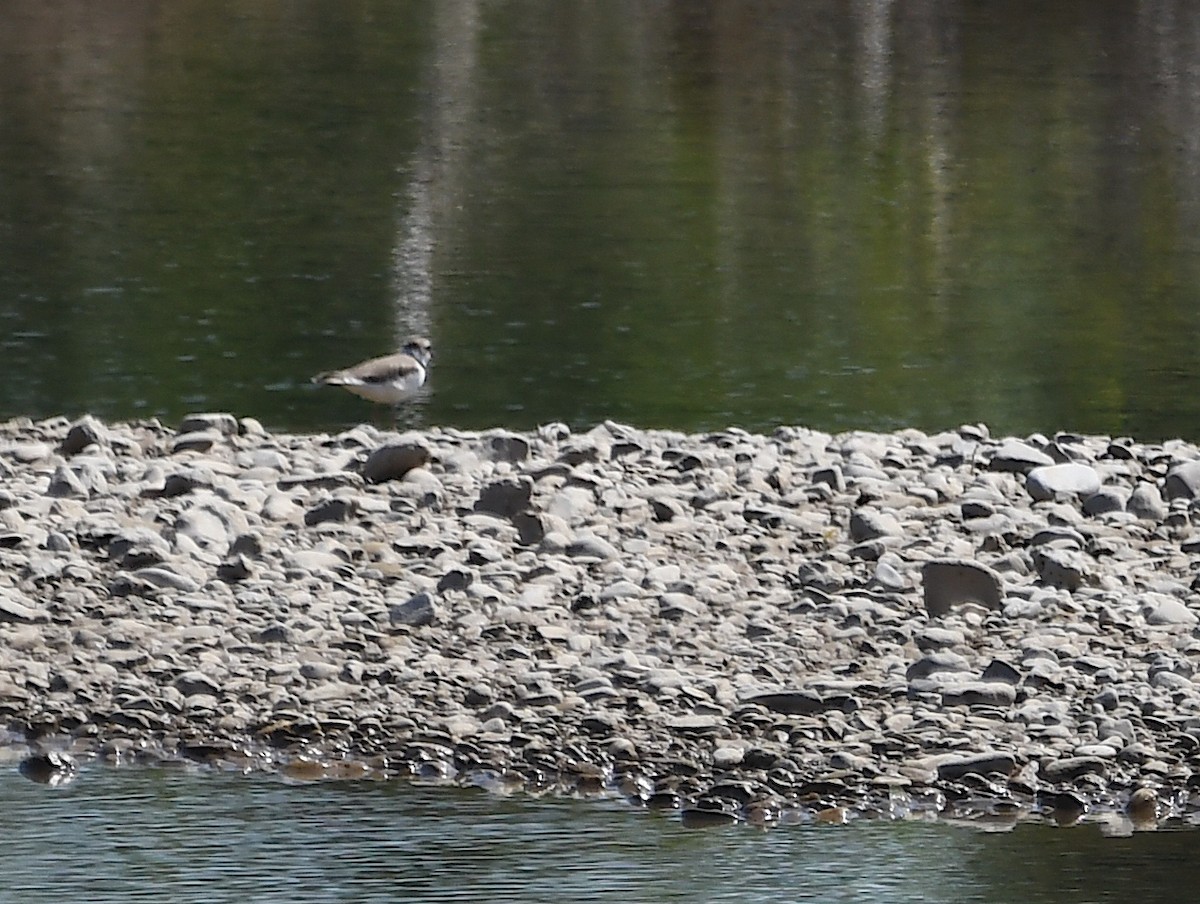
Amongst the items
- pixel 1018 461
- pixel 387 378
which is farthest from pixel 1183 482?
pixel 387 378

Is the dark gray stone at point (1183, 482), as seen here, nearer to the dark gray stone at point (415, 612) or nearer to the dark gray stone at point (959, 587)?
the dark gray stone at point (959, 587)

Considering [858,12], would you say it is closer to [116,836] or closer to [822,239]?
[822,239]

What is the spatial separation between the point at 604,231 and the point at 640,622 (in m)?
15.4

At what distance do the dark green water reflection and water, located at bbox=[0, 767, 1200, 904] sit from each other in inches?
316

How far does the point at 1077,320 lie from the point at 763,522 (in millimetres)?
10822

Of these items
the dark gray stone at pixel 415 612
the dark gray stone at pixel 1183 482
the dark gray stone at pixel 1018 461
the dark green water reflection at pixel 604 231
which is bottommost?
the dark green water reflection at pixel 604 231

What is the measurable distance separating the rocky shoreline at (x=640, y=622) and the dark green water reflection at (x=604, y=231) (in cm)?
454

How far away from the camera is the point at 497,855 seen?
925 cm

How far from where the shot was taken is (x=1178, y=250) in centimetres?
2719

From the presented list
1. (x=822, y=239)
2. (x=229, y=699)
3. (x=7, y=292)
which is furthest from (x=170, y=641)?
(x=822, y=239)

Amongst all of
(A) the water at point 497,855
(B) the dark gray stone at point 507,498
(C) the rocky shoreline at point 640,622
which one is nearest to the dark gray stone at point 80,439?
(C) the rocky shoreline at point 640,622

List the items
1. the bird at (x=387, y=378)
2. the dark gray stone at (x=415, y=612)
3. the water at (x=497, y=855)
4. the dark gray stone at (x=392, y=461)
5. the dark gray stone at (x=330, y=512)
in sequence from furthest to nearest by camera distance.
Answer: the bird at (x=387, y=378)
the dark gray stone at (x=392, y=461)
the dark gray stone at (x=330, y=512)
the dark gray stone at (x=415, y=612)
the water at (x=497, y=855)

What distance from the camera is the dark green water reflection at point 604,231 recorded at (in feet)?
63.2

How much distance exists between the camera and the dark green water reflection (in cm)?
1927
